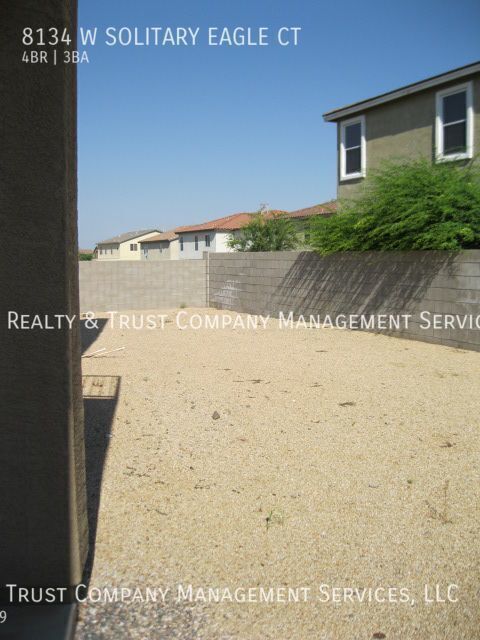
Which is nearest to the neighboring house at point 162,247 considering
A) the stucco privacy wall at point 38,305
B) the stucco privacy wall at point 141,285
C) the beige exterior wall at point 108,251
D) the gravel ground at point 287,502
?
the beige exterior wall at point 108,251

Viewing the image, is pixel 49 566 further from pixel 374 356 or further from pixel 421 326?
pixel 421 326

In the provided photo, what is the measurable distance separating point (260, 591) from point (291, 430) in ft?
9.61

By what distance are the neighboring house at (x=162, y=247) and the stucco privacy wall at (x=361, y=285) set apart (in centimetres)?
4497

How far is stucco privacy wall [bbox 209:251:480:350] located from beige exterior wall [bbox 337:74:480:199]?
2686 millimetres

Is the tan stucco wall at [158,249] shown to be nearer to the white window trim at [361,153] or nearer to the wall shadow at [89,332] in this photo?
the white window trim at [361,153]

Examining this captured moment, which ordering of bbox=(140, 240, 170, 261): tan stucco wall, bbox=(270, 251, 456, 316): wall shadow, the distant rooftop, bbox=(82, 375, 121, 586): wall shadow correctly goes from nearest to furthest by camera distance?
bbox=(82, 375, 121, 586): wall shadow
bbox=(270, 251, 456, 316): wall shadow
the distant rooftop
bbox=(140, 240, 170, 261): tan stucco wall

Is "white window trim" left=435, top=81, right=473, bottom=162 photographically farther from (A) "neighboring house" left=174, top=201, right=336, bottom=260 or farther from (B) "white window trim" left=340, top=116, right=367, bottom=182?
(A) "neighboring house" left=174, top=201, right=336, bottom=260

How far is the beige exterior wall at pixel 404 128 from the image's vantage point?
16.1 metres

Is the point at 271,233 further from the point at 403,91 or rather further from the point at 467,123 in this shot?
the point at 467,123

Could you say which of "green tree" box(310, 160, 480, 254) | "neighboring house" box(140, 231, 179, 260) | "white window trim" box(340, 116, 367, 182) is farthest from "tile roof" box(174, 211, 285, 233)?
"green tree" box(310, 160, 480, 254)

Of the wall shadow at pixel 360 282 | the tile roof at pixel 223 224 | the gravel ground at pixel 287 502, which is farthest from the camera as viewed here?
the tile roof at pixel 223 224

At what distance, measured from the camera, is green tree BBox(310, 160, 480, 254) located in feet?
36.9

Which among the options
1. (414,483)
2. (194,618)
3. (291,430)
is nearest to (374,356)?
(291,430)

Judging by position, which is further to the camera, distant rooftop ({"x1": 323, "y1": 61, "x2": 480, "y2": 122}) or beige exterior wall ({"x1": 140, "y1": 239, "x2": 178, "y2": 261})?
beige exterior wall ({"x1": 140, "y1": 239, "x2": 178, "y2": 261})
